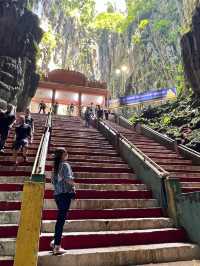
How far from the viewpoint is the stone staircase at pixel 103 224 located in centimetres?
488

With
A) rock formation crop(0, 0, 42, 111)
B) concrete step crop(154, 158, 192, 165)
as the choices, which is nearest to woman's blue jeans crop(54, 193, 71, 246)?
concrete step crop(154, 158, 192, 165)

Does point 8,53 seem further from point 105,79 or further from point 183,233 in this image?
point 105,79

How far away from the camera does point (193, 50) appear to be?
18.6m

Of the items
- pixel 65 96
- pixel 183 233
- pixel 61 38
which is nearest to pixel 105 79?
pixel 61 38

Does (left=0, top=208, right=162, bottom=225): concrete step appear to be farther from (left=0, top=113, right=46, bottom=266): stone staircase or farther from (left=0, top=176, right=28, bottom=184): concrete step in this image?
(left=0, top=176, right=28, bottom=184): concrete step

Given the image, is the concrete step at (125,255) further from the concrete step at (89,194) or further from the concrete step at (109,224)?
the concrete step at (89,194)

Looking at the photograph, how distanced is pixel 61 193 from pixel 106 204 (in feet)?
7.43

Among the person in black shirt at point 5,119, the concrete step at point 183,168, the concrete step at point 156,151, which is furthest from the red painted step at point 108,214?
the concrete step at point 156,151

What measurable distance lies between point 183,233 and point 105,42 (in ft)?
161

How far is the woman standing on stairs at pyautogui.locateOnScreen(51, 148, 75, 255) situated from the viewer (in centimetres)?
455

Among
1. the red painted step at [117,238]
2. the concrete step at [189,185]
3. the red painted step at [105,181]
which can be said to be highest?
the red painted step at [105,181]

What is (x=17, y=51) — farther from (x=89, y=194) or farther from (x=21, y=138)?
(x=89, y=194)

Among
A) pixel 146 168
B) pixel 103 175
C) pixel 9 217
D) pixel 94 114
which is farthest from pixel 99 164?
pixel 94 114

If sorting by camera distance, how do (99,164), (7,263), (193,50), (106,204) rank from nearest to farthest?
(7,263), (106,204), (99,164), (193,50)
